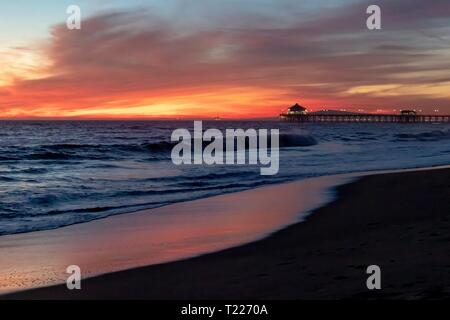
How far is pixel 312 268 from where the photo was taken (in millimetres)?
6938

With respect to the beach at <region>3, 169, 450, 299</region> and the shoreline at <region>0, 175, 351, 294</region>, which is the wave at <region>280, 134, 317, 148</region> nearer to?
the shoreline at <region>0, 175, 351, 294</region>

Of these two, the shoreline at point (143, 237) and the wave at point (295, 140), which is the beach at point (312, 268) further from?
the wave at point (295, 140)

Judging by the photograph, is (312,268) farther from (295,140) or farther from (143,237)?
(295,140)

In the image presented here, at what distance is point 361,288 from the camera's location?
5.69 meters

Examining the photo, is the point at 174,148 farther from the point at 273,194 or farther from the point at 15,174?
the point at 273,194

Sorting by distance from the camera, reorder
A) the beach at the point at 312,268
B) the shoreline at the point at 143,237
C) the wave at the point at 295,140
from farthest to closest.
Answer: the wave at the point at 295,140
the shoreline at the point at 143,237
the beach at the point at 312,268

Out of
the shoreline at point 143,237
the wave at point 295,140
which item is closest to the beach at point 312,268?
the shoreline at point 143,237

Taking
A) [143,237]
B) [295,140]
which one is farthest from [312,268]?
[295,140]

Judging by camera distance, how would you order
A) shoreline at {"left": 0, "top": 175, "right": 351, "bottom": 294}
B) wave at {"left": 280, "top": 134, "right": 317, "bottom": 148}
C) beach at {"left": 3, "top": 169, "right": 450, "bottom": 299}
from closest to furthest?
beach at {"left": 3, "top": 169, "right": 450, "bottom": 299} → shoreline at {"left": 0, "top": 175, "right": 351, "bottom": 294} → wave at {"left": 280, "top": 134, "right": 317, "bottom": 148}

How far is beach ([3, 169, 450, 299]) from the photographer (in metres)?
5.84

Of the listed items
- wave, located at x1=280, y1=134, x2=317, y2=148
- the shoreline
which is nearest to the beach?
the shoreline

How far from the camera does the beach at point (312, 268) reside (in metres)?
5.84

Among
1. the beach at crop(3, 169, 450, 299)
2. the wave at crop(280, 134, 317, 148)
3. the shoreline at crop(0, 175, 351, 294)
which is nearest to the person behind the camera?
the beach at crop(3, 169, 450, 299)
